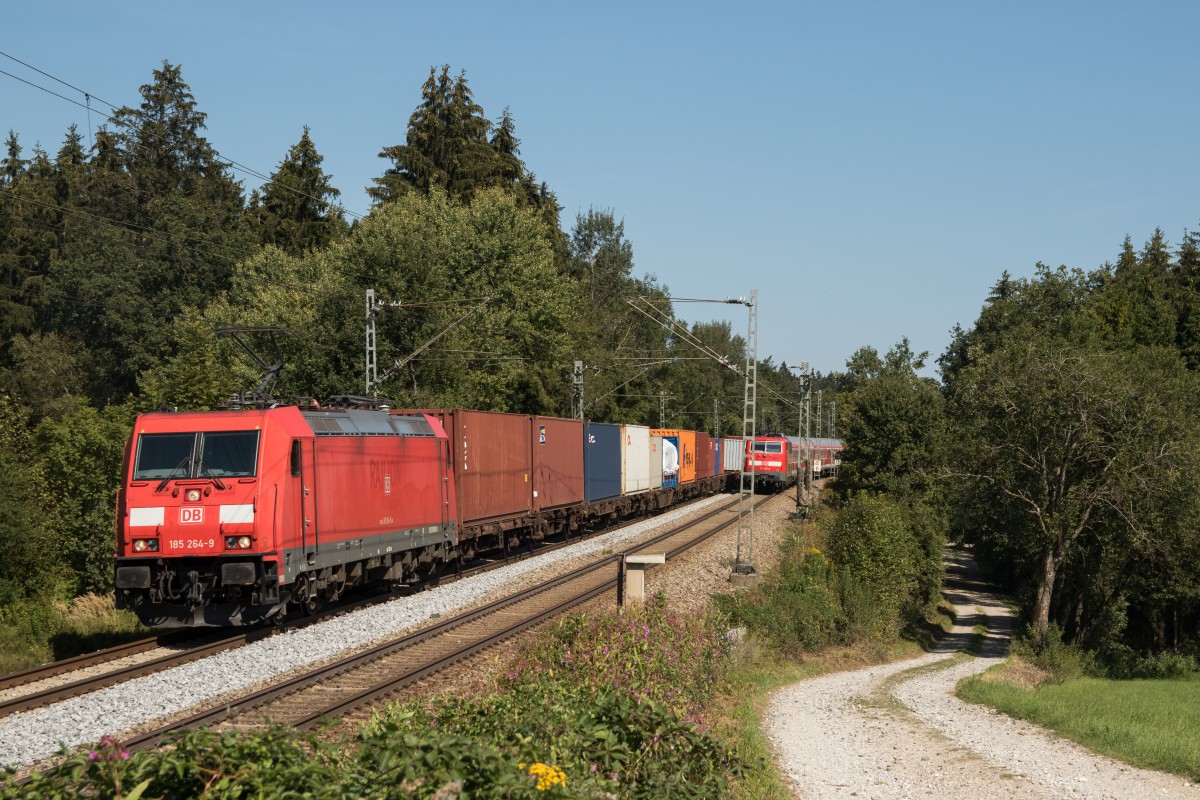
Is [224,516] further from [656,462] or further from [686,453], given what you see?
[686,453]

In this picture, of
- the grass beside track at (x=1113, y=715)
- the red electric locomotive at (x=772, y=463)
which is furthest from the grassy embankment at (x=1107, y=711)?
the red electric locomotive at (x=772, y=463)

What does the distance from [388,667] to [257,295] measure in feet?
149

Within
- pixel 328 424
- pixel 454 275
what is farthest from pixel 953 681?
pixel 454 275

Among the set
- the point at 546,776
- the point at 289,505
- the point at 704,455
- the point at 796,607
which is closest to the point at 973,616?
the point at 704,455

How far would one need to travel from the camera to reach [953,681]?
23.3 metres

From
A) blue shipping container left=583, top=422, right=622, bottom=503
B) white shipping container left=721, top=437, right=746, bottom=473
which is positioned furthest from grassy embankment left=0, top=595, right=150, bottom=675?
white shipping container left=721, top=437, right=746, bottom=473

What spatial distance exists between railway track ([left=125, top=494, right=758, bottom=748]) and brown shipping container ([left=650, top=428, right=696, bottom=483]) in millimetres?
25353

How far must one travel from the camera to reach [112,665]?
50.1 ft

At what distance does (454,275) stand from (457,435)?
2591 cm

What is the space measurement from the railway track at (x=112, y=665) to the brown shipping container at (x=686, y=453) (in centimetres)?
3210

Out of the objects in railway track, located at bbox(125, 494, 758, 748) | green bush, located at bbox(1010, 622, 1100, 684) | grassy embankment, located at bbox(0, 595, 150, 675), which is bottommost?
green bush, located at bbox(1010, 622, 1100, 684)

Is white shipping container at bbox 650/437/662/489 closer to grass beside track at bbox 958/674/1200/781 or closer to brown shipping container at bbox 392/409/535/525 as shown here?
brown shipping container at bbox 392/409/535/525

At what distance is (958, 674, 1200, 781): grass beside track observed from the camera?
46.9ft

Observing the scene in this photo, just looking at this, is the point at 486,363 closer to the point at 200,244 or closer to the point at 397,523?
the point at 397,523
